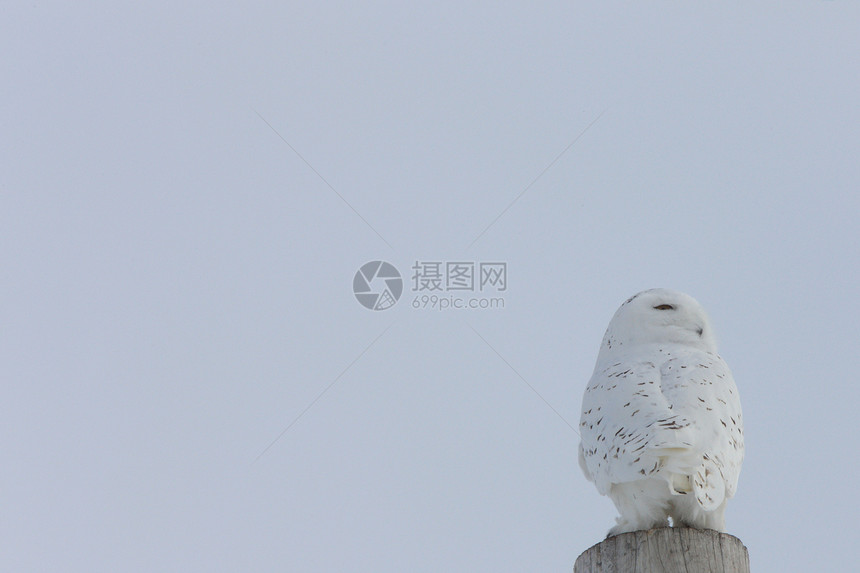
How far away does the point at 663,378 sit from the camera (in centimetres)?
464

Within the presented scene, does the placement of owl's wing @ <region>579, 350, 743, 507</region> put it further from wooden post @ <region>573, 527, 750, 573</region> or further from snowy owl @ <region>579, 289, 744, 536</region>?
wooden post @ <region>573, 527, 750, 573</region>

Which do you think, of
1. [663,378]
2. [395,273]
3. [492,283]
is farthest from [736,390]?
[395,273]

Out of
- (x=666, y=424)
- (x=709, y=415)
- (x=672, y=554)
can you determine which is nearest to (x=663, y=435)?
(x=666, y=424)

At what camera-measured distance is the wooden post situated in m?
2.98

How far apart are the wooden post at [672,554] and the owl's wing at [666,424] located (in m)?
0.85

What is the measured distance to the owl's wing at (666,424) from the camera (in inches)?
156

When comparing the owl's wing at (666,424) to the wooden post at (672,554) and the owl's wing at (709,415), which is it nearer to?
the owl's wing at (709,415)

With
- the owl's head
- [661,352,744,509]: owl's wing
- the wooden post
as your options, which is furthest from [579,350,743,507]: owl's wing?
the wooden post

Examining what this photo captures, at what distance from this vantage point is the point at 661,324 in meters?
5.34

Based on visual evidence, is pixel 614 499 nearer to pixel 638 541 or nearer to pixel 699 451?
pixel 699 451

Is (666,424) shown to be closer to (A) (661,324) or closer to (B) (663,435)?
(B) (663,435)

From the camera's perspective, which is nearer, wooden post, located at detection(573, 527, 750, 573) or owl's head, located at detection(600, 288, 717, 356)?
wooden post, located at detection(573, 527, 750, 573)

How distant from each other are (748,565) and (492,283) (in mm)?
4906

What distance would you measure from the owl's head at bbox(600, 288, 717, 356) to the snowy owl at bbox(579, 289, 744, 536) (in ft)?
0.26
